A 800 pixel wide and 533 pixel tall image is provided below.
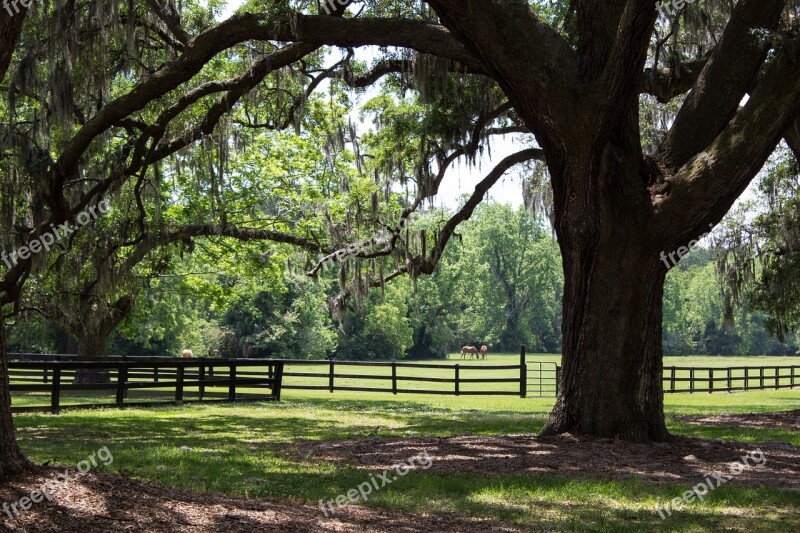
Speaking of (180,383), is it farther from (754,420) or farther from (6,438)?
(6,438)

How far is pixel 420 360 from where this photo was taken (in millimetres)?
80625

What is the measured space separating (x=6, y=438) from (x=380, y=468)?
3541mm

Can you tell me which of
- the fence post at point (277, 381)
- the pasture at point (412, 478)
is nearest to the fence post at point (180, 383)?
the fence post at point (277, 381)

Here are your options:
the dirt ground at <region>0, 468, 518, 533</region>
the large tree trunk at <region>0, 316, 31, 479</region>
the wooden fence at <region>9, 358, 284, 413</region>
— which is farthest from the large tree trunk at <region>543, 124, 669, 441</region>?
the wooden fence at <region>9, 358, 284, 413</region>

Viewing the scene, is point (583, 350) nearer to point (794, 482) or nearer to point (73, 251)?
point (794, 482)

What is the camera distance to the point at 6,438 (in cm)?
551

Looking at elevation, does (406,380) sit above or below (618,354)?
below

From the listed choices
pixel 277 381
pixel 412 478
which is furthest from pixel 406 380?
pixel 412 478

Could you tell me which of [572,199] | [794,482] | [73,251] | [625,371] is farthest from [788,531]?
[73,251]

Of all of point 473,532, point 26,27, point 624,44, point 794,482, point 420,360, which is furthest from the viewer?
point 420,360

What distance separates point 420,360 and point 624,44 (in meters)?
72.8

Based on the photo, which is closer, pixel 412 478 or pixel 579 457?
pixel 412 478

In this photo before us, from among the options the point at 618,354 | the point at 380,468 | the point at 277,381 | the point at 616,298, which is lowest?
the point at 277,381

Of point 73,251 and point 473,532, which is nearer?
point 473,532
